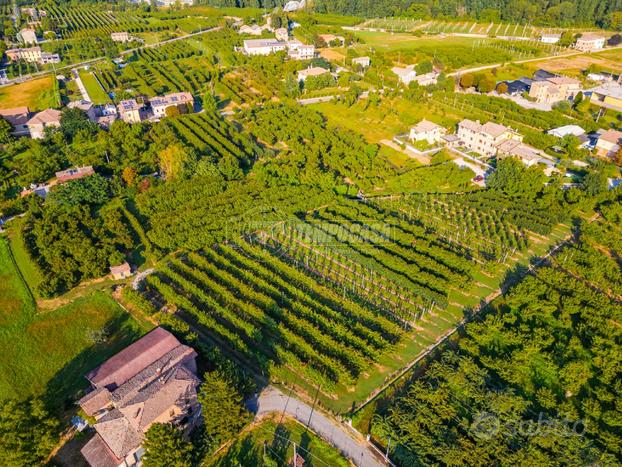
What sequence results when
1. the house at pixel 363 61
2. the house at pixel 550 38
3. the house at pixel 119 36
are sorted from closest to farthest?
the house at pixel 363 61
the house at pixel 550 38
the house at pixel 119 36

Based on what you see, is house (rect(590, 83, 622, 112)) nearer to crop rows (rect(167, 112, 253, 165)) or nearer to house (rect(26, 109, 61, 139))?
crop rows (rect(167, 112, 253, 165))

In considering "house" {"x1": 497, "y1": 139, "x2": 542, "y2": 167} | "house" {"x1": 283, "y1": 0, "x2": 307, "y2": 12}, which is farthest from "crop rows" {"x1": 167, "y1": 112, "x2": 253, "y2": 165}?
"house" {"x1": 283, "y1": 0, "x2": 307, "y2": 12}

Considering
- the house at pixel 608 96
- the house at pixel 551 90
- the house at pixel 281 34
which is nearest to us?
the house at pixel 608 96

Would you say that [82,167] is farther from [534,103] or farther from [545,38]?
[545,38]

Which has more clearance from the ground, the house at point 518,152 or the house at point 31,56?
the house at point 31,56

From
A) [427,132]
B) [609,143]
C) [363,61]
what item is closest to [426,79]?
[363,61]

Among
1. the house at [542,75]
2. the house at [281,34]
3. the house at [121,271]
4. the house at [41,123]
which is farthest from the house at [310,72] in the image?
the house at [121,271]

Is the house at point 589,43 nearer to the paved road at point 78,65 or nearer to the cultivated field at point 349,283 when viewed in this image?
the cultivated field at point 349,283
